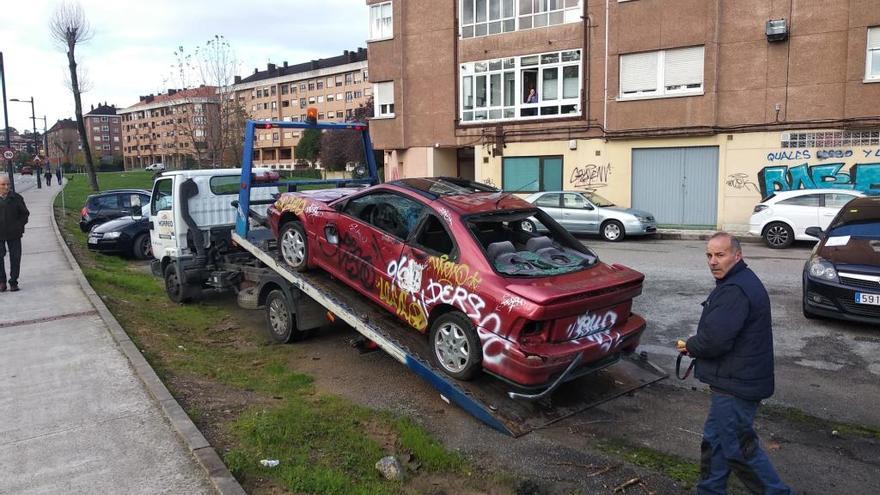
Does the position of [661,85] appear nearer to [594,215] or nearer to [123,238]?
[594,215]

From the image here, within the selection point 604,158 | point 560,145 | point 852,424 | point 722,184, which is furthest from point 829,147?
point 852,424

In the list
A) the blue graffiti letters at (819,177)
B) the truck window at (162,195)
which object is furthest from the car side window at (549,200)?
the truck window at (162,195)

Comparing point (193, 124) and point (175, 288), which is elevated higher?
point (193, 124)

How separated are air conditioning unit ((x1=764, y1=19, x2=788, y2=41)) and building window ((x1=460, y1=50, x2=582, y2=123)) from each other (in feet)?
19.4

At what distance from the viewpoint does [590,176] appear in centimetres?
2212

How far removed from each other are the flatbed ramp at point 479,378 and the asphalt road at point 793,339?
0.72 metres

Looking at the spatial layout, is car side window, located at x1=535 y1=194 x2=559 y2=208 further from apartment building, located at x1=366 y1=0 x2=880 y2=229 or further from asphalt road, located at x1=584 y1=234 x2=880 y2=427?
asphalt road, located at x1=584 y1=234 x2=880 y2=427

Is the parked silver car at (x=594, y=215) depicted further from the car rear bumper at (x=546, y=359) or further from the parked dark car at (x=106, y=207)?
the car rear bumper at (x=546, y=359)

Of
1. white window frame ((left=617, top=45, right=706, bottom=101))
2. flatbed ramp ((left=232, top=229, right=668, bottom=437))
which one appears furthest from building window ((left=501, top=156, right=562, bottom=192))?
flatbed ramp ((left=232, top=229, right=668, bottom=437))

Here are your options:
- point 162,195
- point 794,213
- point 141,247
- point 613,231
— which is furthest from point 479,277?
point 613,231

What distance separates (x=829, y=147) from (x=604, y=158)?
6.43 meters

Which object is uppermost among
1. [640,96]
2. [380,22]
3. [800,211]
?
[380,22]

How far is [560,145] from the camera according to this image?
22.7 meters

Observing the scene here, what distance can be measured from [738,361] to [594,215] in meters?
14.7
